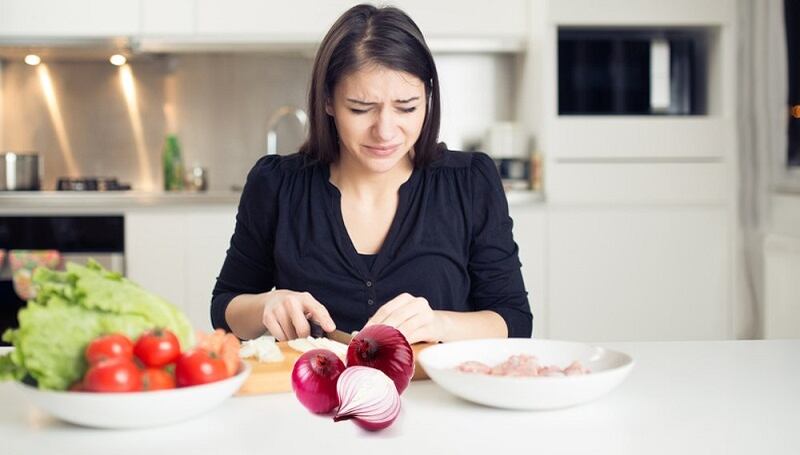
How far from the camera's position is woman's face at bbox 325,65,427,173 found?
5.55 ft

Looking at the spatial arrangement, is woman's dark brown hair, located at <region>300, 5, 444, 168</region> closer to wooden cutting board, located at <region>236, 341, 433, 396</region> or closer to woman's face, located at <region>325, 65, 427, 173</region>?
woman's face, located at <region>325, 65, 427, 173</region>

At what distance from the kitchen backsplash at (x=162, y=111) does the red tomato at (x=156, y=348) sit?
3.05m

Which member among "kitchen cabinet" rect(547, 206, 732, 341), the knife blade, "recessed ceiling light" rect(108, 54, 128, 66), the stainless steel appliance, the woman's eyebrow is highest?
"recessed ceiling light" rect(108, 54, 128, 66)

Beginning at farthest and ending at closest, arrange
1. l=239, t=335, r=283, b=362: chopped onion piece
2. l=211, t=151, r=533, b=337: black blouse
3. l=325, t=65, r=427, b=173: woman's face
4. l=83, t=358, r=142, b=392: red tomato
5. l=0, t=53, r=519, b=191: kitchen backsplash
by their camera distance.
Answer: l=0, t=53, r=519, b=191: kitchen backsplash
l=211, t=151, r=533, b=337: black blouse
l=325, t=65, r=427, b=173: woman's face
l=239, t=335, r=283, b=362: chopped onion piece
l=83, t=358, r=142, b=392: red tomato

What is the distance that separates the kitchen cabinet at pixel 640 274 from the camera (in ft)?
11.6

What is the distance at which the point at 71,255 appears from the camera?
3.47m

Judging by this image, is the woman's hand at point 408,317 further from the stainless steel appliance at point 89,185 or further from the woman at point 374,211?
the stainless steel appliance at point 89,185

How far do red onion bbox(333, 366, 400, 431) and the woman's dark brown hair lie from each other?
790 mm

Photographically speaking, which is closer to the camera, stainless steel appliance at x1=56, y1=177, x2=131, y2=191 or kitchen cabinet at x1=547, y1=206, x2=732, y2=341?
kitchen cabinet at x1=547, y1=206, x2=732, y2=341

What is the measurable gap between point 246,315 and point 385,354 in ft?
2.12

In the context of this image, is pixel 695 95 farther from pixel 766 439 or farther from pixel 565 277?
pixel 766 439

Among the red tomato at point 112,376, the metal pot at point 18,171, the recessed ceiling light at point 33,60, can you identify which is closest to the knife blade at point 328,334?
Answer: the red tomato at point 112,376

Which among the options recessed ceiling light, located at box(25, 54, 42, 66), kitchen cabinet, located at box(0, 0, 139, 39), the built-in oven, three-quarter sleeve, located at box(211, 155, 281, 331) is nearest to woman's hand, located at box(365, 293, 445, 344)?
three-quarter sleeve, located at box(211, 155, 281, 331)

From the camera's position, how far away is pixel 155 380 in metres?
1.01
